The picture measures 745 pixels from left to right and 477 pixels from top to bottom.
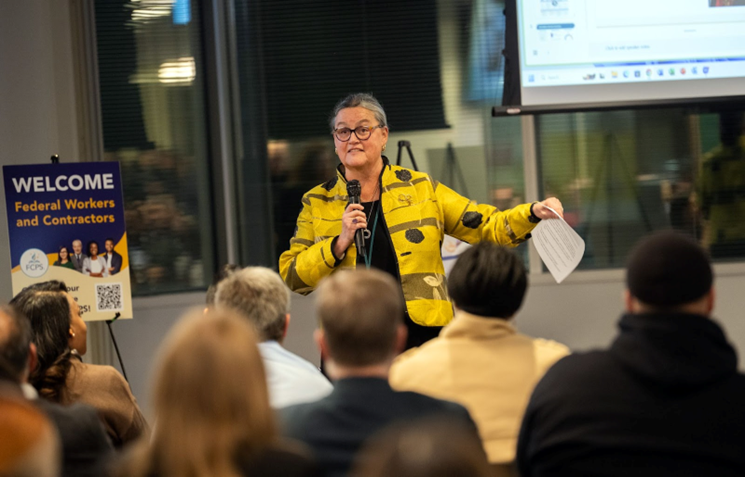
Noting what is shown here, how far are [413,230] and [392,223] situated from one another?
0.28 feet

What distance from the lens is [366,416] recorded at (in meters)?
1.48

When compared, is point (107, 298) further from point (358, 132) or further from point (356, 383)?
point (356, 383)

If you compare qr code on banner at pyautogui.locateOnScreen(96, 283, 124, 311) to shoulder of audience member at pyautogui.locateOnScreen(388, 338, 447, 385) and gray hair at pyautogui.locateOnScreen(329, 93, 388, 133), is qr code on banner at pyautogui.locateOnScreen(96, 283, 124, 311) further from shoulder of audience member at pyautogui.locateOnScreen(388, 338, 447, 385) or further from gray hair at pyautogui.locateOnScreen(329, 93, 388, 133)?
shoulder of audience member at pyautogui.locateOnScreen(388, 338, 447, 385)

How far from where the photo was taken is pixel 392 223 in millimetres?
3223

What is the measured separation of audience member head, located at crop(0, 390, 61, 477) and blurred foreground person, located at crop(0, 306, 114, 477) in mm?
769

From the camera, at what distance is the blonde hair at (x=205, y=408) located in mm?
1213

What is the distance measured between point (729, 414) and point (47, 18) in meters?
4.45

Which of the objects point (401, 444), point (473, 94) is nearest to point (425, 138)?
point (473, 94)

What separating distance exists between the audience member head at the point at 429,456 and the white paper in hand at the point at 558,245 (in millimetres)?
2140

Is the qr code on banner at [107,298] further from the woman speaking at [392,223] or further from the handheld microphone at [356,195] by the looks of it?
the handheld microphone at [356,195]

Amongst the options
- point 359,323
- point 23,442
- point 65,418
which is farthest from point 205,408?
point 65,418

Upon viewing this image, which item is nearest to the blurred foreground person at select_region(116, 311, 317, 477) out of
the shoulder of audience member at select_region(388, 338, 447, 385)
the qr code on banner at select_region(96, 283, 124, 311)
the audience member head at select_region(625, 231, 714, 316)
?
the shoulder of audience member at select_region(388, 338, 447, 385)

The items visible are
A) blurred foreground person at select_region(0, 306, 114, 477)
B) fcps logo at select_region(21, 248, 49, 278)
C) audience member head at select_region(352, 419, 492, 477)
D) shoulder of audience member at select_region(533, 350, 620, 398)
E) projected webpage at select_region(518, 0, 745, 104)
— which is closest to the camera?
audience member head at select_region(352, 419, 492, 477)

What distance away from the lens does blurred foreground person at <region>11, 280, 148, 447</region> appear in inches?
100
